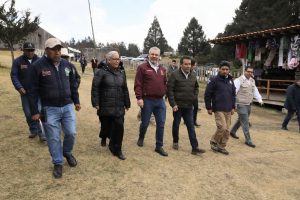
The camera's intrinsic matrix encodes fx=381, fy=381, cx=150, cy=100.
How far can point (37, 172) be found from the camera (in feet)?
17.7

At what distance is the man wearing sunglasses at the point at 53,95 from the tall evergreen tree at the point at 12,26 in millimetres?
18441

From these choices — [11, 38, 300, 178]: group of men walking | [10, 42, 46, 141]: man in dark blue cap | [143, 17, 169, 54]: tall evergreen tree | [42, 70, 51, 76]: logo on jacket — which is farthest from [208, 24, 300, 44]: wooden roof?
[143, 17, 169, 54]: tall evergreen tree

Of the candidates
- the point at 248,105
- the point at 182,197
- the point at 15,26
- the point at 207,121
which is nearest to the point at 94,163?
the point at 182,197

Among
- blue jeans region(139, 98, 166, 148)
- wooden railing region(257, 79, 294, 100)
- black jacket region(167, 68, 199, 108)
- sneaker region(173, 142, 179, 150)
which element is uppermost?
black jacket region(167, 68, 199, 108)

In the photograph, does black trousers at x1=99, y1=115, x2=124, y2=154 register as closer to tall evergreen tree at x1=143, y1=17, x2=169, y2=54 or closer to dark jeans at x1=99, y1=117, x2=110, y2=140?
dark jeans at x1=99, y1=117, x2=110, y2=140

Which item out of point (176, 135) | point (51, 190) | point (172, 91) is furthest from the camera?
point (176, 135)

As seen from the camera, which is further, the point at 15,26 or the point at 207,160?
the point at 15,26

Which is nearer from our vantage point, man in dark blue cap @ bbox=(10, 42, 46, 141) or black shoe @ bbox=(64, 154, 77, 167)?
black shoe @ bbox=(64, 154, 77, 167)

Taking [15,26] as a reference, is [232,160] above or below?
below

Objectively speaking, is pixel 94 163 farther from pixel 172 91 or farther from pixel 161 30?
pixel 161 30

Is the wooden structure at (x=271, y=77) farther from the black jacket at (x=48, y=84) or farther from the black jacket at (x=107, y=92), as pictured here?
the black jacket at (x=48, y=84)

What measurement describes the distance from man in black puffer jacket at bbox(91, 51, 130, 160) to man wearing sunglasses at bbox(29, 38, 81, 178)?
79 cm

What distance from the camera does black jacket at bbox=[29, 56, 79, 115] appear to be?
4.94m

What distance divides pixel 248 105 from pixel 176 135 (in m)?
2.03
